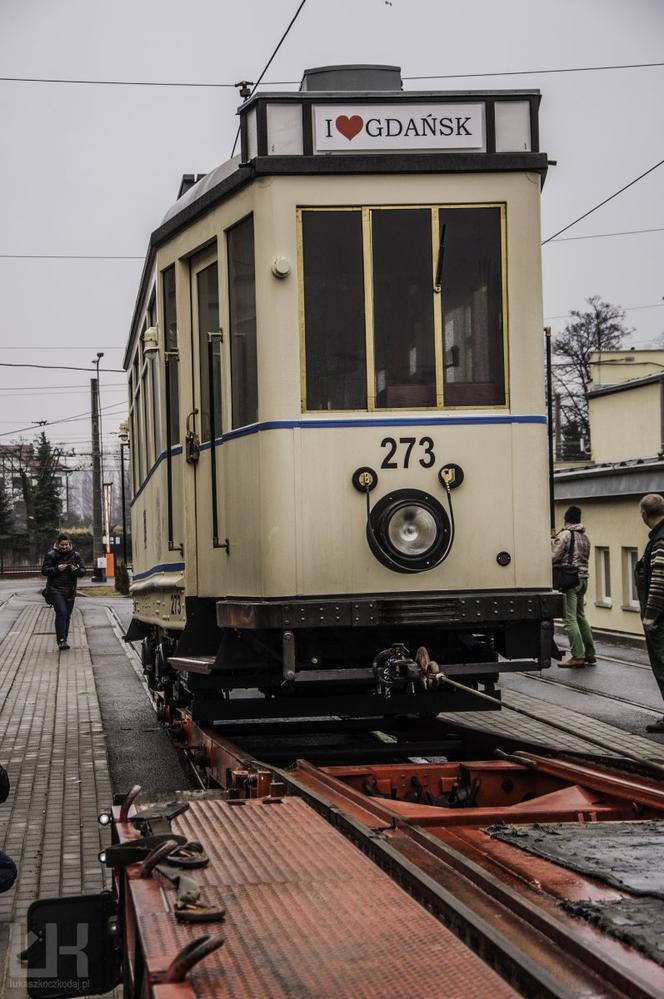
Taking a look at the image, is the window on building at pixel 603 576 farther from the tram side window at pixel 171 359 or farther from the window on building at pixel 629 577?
the tram side window at pixel 171 359

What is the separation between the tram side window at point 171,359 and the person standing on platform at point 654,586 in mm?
3974

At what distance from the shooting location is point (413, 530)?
6.64 meters

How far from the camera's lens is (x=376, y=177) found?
6.77m

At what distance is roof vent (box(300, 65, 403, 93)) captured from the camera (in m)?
7.21

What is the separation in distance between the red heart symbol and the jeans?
8.89 meters

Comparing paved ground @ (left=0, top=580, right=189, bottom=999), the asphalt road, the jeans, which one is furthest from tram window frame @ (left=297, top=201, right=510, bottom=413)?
the jeans

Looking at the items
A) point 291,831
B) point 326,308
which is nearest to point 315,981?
point 291,831

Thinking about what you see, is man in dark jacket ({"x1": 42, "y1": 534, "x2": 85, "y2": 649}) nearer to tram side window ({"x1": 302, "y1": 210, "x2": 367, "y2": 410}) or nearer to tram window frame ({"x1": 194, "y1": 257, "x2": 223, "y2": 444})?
tram window frame ({"x1": 194, "y1": 257, "x2": 223, "y2": 444})

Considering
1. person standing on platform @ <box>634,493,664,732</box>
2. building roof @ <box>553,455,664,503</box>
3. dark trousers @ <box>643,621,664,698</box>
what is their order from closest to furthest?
person standing on platform @ <box>634,493,664,732</box>, dark trousers @ <box>643,621,664,698</box>, building roof @ <box>553,455,664,503</box>

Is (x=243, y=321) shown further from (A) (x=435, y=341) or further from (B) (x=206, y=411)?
(A) (x=435, y=341)

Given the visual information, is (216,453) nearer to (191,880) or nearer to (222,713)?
(222,713)

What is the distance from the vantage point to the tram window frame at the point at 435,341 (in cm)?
672

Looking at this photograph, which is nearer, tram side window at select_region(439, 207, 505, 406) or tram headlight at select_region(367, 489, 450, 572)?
tram headlight at select_region(367, 489, 450, 572)

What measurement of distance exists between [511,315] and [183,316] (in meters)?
2.11
